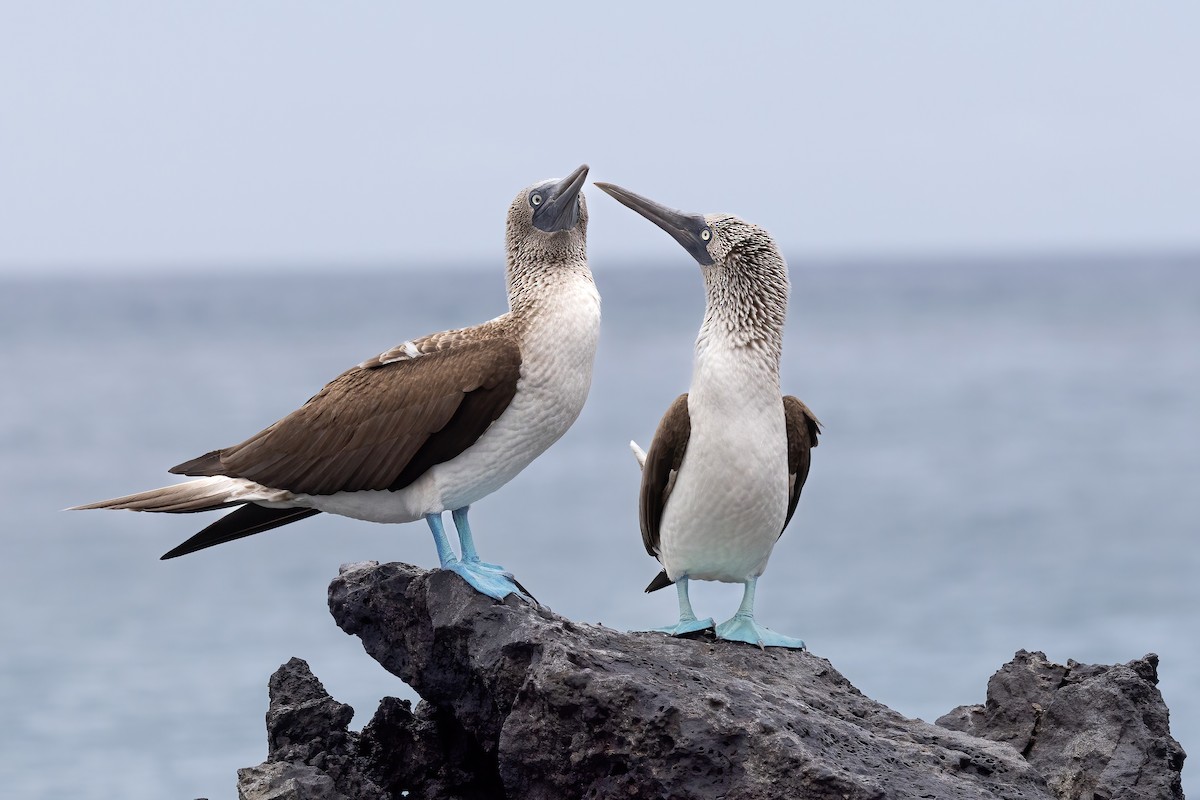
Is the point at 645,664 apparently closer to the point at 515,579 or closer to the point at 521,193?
the point at 515,579

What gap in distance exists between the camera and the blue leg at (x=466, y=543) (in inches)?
291

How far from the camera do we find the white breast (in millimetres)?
7715

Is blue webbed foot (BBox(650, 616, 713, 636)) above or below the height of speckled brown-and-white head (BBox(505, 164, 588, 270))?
below

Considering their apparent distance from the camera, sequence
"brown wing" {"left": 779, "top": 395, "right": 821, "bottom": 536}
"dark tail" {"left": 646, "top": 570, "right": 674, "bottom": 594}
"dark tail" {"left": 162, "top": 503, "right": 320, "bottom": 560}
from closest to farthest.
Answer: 1. "dark tail" {"left": 162, "top": 503, "right": 320, "bottom": 560}
2. "brown wing" {"left": 779, "top": 395, "right": 821, "bottom": 536}
3. "dark tail" {"left": 646, "top": 570, "right": 674, "bottom": 594}

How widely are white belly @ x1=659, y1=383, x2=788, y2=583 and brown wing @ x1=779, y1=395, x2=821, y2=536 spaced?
279 mm

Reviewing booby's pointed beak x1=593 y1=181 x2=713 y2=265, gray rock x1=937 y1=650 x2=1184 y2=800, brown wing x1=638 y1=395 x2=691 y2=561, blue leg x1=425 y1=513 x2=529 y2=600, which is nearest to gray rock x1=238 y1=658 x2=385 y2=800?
blue leg x1=425 y1=513 x2=529 y2=600

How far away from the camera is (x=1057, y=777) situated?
A: 25.2 ft

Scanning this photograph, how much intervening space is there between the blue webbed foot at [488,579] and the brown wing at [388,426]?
48 cm

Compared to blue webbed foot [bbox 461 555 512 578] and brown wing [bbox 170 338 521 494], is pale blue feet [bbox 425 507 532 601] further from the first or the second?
brown wing [bbox 170 338 521 494]

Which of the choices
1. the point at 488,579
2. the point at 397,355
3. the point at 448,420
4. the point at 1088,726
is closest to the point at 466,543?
the point at 488,579

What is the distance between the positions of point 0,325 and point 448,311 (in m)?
39.1

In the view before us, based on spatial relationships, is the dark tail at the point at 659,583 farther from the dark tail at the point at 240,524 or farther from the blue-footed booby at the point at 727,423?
the dark tail at the point at 240,524

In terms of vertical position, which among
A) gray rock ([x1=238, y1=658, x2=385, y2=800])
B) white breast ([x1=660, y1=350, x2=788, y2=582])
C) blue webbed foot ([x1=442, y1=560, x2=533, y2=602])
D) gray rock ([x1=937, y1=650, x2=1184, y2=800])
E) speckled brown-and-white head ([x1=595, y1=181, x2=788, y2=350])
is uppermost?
speckled brown-and-white head ([x1=595, y1=181, x2=788, y2=350])

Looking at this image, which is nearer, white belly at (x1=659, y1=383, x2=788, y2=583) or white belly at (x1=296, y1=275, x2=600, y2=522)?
white belly at (x1=296, y1=275, x2=600, y2=522)
